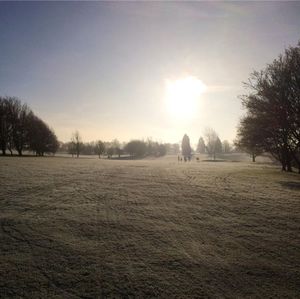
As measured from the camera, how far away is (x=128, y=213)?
9.49m

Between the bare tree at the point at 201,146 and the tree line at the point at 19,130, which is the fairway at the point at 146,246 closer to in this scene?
the tree line at the point at 19,130

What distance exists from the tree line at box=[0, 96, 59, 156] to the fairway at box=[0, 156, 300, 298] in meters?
52.6

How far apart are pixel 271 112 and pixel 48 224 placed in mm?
21998

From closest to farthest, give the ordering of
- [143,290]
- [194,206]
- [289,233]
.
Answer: [143,290]
[289,233]
[194,206]

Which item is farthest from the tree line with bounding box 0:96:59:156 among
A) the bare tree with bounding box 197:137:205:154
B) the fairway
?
the bare tree with bounding box 197:137:205:154

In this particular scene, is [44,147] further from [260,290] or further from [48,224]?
[260,290]

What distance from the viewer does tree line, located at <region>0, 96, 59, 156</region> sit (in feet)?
187

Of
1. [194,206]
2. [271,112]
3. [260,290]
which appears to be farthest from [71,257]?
[271,112]

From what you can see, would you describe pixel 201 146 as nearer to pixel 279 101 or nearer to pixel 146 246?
pixel 279 101

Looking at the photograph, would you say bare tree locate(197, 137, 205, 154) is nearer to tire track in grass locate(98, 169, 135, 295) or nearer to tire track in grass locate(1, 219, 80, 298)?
tire track in grass locate(98, 169, 135, 295)

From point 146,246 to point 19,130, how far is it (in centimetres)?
6304

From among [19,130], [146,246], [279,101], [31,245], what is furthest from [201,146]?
[31,245]

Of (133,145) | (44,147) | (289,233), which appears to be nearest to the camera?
(289,233)

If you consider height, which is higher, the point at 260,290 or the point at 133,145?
the point at 133,145
